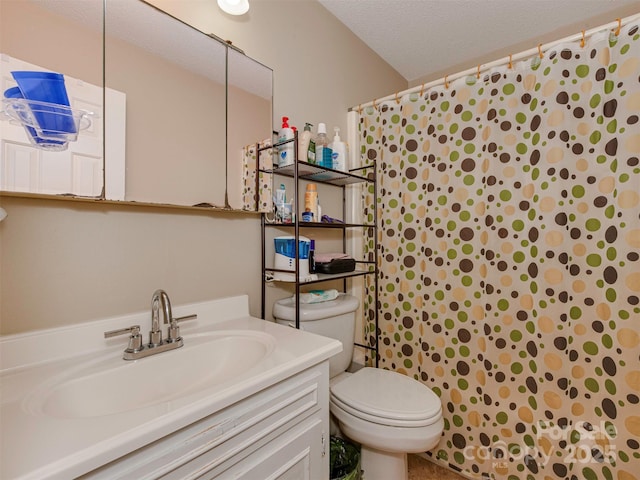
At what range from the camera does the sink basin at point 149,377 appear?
0.68 m

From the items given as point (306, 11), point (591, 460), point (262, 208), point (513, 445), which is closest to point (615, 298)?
point (591, 460)

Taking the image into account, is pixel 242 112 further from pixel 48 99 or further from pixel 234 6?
pixel 48 99

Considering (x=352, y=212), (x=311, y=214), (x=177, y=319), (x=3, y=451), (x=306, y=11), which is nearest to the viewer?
(x=3, y=451)

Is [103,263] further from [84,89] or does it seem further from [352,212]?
[352,212]

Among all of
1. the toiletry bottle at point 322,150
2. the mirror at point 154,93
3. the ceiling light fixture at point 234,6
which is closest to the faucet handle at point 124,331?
the mirror at point 154,93

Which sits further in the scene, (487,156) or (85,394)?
(487,156)


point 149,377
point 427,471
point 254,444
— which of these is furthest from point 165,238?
point 427,471

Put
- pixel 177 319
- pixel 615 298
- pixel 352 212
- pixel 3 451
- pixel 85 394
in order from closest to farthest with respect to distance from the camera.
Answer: pixel 3 451, pixel 85 394, pixel 177 319, pixel 615 298, pixel 352 212

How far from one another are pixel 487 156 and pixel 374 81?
0.99 meters

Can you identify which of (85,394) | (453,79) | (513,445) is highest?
(453,79)

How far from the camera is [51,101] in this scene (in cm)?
77

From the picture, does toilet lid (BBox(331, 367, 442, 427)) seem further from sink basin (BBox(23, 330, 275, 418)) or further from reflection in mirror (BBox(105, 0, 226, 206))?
reflection in mirror (BBox(105, 0, 226, 206))

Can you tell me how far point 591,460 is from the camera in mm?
1241

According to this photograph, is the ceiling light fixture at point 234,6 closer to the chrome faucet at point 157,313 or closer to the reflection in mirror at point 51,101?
the reflection in mirror at point 51,101
